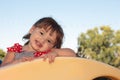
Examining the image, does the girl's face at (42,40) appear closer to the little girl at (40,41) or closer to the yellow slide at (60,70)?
the little girl at (40,41)

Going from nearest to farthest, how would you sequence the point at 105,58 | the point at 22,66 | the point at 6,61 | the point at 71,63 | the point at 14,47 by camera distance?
the point at 22,66
the point at 71,63
the point at 6,61
the point at 14,47
the point at 105,58

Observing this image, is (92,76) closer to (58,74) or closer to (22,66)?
(58,74)

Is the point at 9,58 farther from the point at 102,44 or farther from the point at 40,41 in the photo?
the point at 102,44

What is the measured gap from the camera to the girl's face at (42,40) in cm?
216

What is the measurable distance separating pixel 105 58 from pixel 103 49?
1030mm

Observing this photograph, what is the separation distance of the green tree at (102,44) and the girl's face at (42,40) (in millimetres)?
26934

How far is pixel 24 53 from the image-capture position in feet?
7.43

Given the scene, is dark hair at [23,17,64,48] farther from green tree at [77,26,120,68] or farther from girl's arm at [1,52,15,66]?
green tree at [77,26,120,68]

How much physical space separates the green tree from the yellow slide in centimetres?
2747

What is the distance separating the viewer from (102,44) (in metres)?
29.7

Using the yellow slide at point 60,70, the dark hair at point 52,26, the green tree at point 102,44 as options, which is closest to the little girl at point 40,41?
the dark hair at point 52,26

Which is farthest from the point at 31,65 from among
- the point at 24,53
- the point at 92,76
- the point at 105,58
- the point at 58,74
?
the point at 105,58

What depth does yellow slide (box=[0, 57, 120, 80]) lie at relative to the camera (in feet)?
4.57

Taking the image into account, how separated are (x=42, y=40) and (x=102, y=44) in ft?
91.3
